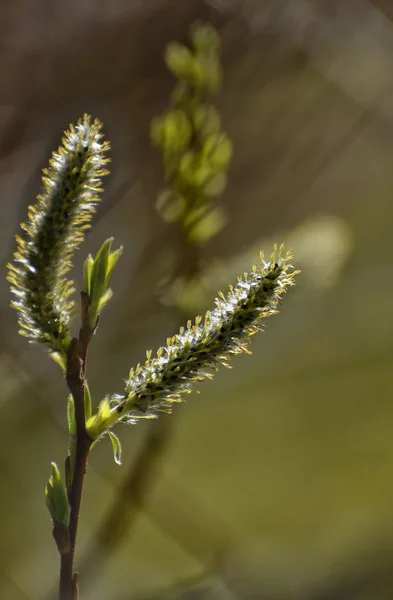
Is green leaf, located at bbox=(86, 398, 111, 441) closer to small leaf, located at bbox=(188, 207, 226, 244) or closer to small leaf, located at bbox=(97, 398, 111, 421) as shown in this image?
small leaf, located at bbox=(97, 398, 111, 421)

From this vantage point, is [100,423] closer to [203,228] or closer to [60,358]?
[60,358]

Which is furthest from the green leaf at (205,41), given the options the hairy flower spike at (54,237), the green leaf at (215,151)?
the hairy flower spike at (54,237)

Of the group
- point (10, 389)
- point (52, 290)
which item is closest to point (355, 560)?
point (10, 389)

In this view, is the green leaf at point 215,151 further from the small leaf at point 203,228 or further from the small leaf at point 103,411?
the small leaf at point 103,411

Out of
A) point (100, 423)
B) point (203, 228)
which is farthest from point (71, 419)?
point (203, 228)

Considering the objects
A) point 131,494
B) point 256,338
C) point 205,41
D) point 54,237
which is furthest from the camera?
point 256,338

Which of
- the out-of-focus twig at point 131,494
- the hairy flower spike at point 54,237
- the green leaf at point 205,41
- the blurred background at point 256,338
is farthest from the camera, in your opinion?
the blurred background at point 256,338

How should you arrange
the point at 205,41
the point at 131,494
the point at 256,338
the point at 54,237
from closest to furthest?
1. the point at 54,237
2. the point at 205,41
3. the point at 131,494
4. the point at 256,338

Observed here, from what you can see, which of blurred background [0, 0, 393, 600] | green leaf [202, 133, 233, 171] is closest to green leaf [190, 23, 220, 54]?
green leaf [202, 133, 233, 171]
